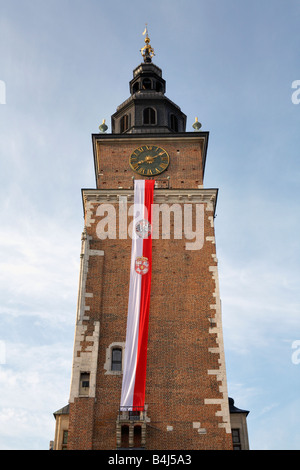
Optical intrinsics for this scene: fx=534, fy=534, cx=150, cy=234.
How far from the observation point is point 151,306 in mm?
28359

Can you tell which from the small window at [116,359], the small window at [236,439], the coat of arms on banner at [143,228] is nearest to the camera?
the small window at [116,359]

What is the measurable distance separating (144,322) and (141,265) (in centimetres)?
347

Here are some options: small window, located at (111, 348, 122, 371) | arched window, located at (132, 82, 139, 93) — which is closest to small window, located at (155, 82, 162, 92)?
arched window, located at (132, 82, 139, 93)

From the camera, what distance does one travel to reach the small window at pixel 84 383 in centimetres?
2539

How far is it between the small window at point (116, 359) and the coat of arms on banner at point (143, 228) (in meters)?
6.78

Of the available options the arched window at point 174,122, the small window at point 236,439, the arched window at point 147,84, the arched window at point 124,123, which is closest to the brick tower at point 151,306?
the arched window at point 124,123

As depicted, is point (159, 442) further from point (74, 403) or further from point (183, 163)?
point (183, 163)

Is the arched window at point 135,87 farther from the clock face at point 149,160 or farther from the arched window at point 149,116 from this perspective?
the clock face at point 149,160

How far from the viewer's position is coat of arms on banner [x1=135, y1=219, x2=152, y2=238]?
30.4 m

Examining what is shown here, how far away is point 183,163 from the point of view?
113ft

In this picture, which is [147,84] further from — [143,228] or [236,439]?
[236,439]

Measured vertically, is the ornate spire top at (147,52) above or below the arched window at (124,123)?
above

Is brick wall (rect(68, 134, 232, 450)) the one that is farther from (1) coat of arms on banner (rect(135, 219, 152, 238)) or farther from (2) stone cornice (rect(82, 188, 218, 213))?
(1) coat of arms on banner (rect(135, 219, 152, 238))

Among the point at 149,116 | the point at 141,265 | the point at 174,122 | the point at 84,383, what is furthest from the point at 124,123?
the point at 84,383
